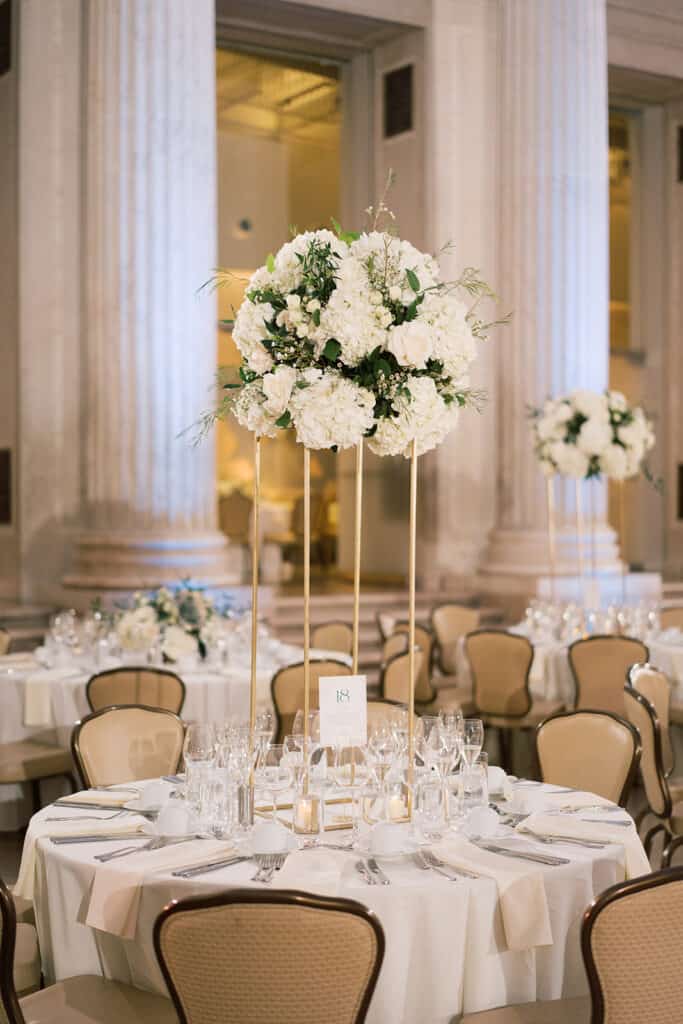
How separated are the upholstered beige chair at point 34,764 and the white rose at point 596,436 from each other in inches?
163

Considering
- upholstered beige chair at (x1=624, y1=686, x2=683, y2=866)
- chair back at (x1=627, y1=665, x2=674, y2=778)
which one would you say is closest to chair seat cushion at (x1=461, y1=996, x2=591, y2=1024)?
upholstered beige chair at (x1=624, y1=686, x2=683, y2=866)

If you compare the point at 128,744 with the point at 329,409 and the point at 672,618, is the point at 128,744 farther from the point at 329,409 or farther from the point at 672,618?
the point at 672,618

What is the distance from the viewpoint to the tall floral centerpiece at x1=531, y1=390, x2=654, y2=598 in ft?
28.8

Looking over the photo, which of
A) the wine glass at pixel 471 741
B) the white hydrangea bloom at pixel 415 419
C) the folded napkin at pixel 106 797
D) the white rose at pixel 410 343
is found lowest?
the folded napkin at pixel 106 797

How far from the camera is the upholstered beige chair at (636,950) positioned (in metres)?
2.68

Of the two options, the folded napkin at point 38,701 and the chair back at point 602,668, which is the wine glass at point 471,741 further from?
the chair back at point 602,668

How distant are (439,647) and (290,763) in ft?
19.8

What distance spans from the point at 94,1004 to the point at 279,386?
1.55m

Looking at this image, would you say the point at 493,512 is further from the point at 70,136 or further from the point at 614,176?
the point at 614,176

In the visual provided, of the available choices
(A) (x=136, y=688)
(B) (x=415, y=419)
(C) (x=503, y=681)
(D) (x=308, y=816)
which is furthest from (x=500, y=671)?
(B) (x=415, y=419)

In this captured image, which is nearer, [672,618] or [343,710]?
[343,710]

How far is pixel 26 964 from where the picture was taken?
3.44 meters

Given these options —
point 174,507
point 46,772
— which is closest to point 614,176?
point 174,507

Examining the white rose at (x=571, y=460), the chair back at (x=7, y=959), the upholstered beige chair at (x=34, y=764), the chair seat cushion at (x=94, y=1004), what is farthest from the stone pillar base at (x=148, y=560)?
the chair back at (x=7, y=959)
